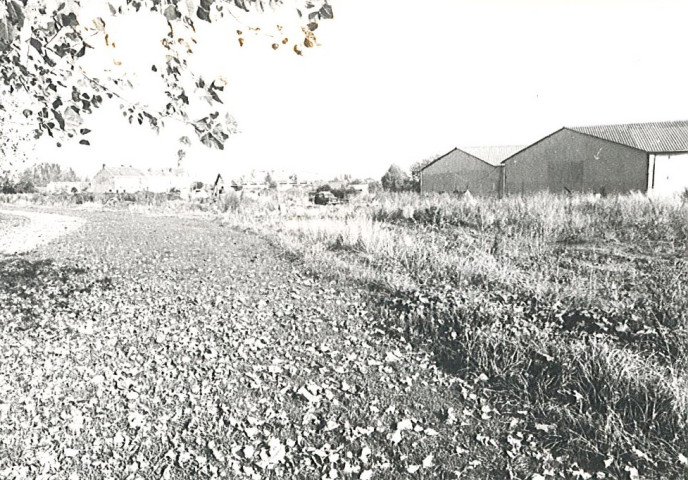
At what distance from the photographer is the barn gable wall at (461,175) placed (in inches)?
1426

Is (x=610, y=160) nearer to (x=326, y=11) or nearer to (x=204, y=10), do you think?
(x=326, y=11)

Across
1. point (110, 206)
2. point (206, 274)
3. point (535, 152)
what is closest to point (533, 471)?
point (206, 274)

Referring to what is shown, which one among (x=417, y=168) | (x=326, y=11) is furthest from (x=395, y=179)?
(x=326, y=11)

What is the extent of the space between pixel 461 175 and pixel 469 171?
81 centimetres

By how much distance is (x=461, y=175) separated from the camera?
1529 inches

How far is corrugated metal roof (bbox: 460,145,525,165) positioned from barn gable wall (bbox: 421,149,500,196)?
814 millimetres

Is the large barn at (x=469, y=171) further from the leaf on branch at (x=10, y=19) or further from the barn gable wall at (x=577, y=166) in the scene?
the leaf on branch at (x=10, y=19)

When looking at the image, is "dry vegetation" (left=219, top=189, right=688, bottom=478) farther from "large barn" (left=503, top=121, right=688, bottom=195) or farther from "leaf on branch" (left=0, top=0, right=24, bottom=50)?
"large barn" (left=503, top=121, right=688, bottom=195)

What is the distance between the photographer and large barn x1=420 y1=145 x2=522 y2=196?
3622 cm

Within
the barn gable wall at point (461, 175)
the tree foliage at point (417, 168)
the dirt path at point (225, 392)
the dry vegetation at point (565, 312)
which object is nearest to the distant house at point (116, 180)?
the tree foliage at point (417, 168)

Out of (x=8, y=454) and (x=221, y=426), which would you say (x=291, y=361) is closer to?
(x=221, y=426)

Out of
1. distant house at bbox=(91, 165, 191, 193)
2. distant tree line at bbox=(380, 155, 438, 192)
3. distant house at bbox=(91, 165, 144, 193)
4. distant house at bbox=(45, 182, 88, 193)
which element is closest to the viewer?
distant tree line at bbox=(380, 155, 438, 192)

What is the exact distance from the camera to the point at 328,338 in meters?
6.18

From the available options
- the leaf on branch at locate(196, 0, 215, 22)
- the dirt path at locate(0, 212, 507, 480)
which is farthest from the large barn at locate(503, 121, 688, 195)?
the leaf on branch at locate(196, 0, 215, 22)
